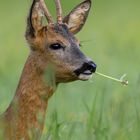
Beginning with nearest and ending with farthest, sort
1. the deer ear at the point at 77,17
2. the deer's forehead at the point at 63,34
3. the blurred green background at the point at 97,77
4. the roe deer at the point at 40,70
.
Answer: the blurred green background at the point at 97,77, the roe deer at the point at 40,70, the deer's forehead at the point at 63,34, the deer ear at the point at 77,17

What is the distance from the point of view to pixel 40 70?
967 centimetres

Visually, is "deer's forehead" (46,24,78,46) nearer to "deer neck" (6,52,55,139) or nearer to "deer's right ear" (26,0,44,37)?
"deer's right ear" (26,0,44,37)

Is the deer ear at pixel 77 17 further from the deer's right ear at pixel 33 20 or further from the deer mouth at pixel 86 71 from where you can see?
the deer mouth at pixel 86 71

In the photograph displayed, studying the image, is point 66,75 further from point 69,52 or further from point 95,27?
point 95,27

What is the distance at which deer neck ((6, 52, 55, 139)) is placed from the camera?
937cm

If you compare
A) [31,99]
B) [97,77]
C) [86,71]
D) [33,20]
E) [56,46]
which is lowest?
[97,77]

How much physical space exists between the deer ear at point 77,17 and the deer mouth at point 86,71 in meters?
0.82

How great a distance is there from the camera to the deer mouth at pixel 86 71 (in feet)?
30.9

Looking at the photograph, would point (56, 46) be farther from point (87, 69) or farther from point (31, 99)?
point (31, 99)

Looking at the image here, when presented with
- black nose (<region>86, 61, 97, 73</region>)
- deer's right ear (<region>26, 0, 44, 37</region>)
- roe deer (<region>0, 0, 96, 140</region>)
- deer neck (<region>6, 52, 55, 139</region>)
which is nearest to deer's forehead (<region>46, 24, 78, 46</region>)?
roe deer (<region>0, 0, 96, 140</region>)

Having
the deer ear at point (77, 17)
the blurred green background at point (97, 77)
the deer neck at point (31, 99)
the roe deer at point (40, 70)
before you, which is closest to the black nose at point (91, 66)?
the roe deer at point (40, 70)

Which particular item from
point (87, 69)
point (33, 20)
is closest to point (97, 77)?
point (33, 20)

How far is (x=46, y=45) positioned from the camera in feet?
32.2

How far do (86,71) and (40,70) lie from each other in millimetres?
429
